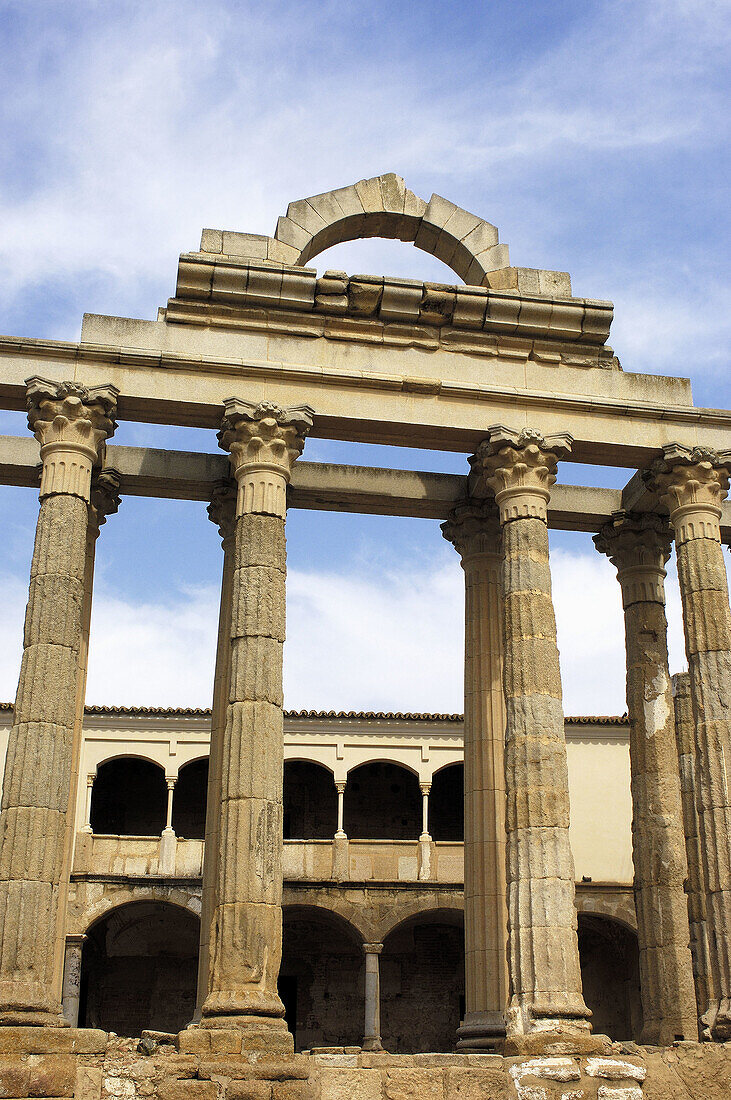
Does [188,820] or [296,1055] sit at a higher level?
[188,820]

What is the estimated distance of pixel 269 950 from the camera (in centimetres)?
1482

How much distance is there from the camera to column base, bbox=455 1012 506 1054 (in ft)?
56.3

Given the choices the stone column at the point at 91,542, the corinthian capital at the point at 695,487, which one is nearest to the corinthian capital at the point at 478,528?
the corinthian capital at the point at 695,487

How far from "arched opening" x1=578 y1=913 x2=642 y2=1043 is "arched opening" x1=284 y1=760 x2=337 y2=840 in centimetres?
777

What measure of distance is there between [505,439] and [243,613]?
4.82 metres

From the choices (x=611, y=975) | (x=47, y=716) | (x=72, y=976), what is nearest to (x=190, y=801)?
(x=72, y=976)

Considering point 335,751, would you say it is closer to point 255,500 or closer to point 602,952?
point 602,952

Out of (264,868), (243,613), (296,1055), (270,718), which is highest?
(243,613)

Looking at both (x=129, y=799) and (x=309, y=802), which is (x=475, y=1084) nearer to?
(x=309, y=802)

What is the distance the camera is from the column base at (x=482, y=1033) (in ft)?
56.3

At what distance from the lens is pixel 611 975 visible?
109 ft

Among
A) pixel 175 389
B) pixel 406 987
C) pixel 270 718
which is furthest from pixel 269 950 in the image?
pixel 406 987

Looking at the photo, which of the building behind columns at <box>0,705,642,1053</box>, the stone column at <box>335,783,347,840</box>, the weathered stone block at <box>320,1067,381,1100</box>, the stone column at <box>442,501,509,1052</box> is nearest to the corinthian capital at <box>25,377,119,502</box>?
the stone column at <box>442,501,509,1052</box>

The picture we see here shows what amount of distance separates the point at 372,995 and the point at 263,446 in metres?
17.6
